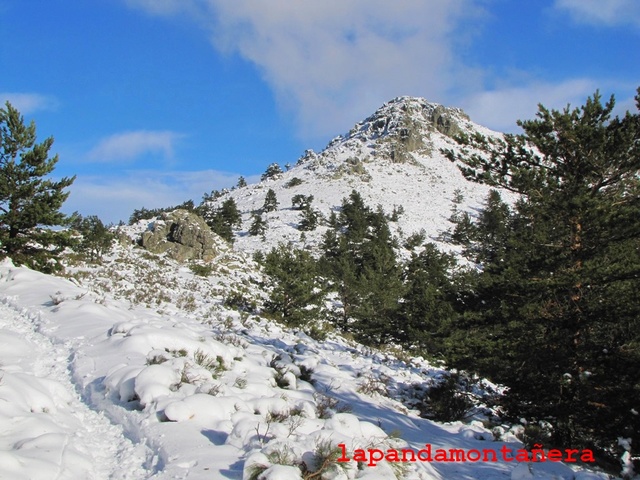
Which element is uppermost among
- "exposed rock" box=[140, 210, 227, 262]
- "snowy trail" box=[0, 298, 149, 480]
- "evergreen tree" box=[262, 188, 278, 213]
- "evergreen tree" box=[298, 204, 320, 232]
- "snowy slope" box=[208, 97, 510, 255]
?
"snowy slope" box=[208, 97, 510, 255]

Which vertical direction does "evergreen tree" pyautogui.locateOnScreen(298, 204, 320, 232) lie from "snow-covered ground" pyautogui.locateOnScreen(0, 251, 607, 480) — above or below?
above

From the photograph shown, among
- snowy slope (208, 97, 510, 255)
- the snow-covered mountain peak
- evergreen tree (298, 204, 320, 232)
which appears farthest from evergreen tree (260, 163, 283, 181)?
evergreen tree (298, 204, 320, 232)

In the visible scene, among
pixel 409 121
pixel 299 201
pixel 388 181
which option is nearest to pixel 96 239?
pixel 299 201

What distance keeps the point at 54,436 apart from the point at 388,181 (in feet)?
280

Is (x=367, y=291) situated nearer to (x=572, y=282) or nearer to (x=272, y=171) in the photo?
(x=572, y=282)

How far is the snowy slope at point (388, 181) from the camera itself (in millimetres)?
59719

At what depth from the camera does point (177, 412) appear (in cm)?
460

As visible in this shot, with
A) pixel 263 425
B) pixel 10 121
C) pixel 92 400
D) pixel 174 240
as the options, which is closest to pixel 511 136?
pixel 263 425

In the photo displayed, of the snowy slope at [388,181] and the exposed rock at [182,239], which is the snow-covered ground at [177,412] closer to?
the exposed rock at [182,239]

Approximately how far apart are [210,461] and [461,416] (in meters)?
7.63

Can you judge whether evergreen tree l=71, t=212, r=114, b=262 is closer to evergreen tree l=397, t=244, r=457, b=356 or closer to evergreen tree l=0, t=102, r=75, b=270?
evergreen tree l=0, t=102, r=75, b=270

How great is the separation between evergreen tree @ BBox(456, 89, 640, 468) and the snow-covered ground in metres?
1.55

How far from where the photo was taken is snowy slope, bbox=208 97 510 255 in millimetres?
59719

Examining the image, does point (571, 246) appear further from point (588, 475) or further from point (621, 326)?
point (588, 475)
